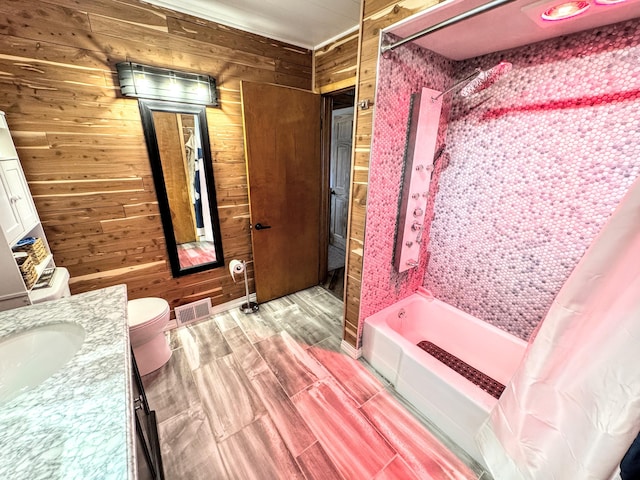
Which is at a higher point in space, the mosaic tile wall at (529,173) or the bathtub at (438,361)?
the mosaic tile wall at (529,173)

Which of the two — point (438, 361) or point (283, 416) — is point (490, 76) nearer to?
point (438, 361)

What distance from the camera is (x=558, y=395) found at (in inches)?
34.0

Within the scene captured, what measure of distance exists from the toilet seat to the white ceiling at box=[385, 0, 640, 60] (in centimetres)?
217

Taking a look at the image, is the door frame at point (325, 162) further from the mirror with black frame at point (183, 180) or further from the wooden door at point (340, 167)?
the mirror with black frame at point (183, 180)

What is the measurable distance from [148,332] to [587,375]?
2182mm

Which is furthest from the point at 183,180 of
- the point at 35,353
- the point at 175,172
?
the point at 35,353

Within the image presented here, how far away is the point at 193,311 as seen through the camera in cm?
232

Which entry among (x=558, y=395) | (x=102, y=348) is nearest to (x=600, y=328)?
(x=558, y=395)

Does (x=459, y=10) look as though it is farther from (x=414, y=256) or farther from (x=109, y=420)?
(x=109, y=420)

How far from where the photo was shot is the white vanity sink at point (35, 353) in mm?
880

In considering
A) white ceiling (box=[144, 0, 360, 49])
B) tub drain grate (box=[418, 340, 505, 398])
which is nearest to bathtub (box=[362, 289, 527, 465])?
tub drain grate (box=[418, 340, 505, 398])

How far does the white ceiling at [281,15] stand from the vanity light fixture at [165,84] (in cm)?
41

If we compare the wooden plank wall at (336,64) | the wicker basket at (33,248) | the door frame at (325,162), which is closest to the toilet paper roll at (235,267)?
the door frame at (325,162)

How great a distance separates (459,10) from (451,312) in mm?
1850
